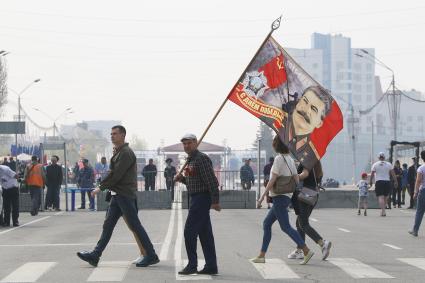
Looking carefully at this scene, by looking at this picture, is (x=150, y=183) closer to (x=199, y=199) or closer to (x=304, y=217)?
(x=304, y=217)

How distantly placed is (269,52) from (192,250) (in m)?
3.62

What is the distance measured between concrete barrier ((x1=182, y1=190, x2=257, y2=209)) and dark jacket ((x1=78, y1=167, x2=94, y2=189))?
3.11 meters

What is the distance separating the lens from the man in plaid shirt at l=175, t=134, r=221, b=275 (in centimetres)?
1301

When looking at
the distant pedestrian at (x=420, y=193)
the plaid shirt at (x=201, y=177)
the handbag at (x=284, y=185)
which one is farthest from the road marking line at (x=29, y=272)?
the distant pedestrian at (x=420, y=193)

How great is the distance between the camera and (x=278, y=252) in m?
16.2

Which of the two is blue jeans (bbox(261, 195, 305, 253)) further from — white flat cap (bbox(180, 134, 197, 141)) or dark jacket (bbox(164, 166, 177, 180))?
dark jacket (bbox(164, 166, 177, 180))

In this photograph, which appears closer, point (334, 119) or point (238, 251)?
point (334, 119)

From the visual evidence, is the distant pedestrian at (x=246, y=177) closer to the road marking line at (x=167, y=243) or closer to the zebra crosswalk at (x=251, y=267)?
the road marking line at (x=167, y=243)

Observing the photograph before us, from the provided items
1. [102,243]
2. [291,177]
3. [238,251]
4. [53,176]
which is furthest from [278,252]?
[53,176]

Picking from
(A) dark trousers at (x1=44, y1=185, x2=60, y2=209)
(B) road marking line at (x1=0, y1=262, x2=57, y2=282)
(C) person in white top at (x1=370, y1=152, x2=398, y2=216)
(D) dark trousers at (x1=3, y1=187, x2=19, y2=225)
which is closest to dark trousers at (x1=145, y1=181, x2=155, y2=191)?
(A) dark trousers at (x1=44, y1=185, x2=60, y2=209)

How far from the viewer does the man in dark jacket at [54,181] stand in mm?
35250

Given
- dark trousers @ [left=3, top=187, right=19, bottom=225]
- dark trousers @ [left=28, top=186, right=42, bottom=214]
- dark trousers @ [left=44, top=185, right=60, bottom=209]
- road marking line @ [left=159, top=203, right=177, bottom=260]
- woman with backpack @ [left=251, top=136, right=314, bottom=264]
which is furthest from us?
dark trousers @ [left=44, top=185, right=60, bottom=209]

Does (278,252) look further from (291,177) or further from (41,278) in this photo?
(41,278)

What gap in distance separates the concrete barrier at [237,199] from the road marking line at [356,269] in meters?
22.5
